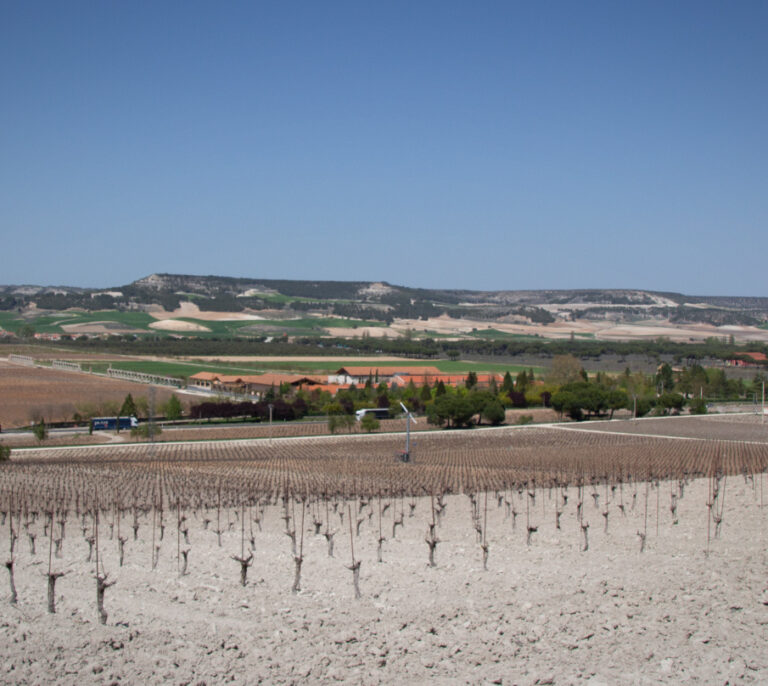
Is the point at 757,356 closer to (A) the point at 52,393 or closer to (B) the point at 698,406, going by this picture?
(B) the point at 698,406

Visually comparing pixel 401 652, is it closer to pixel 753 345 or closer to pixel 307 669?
pixel 307 669

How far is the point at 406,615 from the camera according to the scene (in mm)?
14164

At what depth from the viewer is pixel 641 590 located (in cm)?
1541

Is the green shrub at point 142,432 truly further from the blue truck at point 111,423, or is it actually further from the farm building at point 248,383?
the farm building at point 248,383

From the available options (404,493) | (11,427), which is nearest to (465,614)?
(404,493)

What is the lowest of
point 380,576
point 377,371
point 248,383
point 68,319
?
point 248,383

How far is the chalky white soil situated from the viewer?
12.2 m

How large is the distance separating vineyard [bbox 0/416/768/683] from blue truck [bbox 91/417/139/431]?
1899 cm

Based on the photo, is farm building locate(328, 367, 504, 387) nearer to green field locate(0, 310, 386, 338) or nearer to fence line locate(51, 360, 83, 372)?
fence line locate(51, 360, 83, 372)

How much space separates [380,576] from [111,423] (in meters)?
36.7

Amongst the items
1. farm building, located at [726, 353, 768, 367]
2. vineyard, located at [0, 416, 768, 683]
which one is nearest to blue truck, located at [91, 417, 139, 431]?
vineyard, located at [0, 416, 768, 683]

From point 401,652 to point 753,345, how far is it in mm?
151877

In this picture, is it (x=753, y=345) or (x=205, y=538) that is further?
(x=753, y=345)

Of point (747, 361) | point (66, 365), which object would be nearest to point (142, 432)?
point (66, 365)
